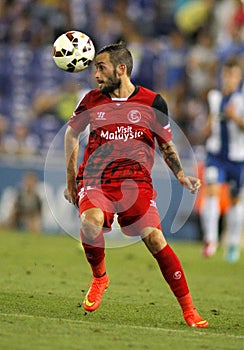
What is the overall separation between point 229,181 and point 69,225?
4303 millimetres

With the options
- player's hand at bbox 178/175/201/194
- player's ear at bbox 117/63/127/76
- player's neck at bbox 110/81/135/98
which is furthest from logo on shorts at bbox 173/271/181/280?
player's ear at bbox 117/63/127/76

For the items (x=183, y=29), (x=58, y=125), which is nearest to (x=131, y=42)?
(x=183, y=29)

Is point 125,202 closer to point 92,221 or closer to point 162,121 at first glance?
point 92,221

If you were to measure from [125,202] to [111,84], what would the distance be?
98 centimetres

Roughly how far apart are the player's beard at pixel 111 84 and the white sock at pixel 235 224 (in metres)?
7.16

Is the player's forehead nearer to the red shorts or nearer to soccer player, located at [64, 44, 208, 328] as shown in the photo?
soccer player, located at [64, 44, 208, 328]

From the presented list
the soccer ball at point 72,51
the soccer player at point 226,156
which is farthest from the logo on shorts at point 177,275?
Answer: the soccer player at point 226,156

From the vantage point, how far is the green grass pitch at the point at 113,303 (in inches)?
255

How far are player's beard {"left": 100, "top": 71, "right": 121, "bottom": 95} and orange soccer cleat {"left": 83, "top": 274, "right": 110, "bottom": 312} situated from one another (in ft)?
5.34

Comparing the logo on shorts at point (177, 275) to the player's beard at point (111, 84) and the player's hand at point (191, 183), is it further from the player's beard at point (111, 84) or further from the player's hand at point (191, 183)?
the player's beard at point (111, 84)

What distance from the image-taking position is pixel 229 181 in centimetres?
1486

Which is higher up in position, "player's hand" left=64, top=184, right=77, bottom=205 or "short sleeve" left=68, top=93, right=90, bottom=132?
"short sleeve" left=68, top=93, right=90, bottom=132

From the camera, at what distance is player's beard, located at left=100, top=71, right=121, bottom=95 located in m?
7.65

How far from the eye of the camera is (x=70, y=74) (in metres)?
19.7
